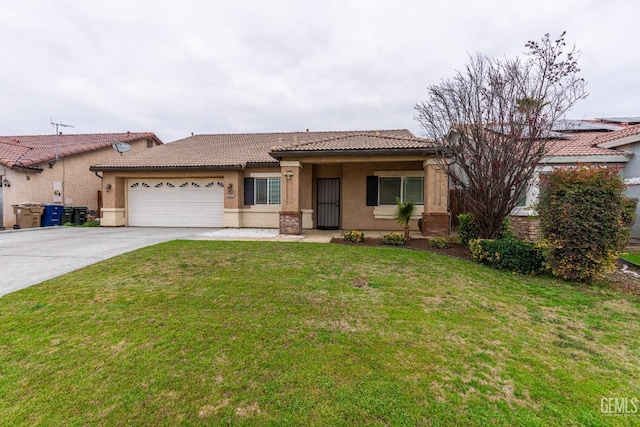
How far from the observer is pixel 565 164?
11000mm

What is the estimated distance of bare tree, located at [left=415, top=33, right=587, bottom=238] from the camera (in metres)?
6.93

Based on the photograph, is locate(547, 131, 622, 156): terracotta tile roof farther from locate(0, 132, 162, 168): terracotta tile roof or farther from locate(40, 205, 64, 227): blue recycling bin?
locate(0, 132, 162, 168): terracotta tile roof

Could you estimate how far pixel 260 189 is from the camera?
540 inches

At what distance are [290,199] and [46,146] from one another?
661 inches

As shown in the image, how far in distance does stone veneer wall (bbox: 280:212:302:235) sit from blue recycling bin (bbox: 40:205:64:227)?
11797 millimetres

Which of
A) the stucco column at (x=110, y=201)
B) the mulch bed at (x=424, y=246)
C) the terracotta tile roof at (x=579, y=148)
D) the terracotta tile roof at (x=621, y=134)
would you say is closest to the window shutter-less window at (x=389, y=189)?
the mulch bed at (x=424, y=246)

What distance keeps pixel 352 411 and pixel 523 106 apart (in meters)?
7.88

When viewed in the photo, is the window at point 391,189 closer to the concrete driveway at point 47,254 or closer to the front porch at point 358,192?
the front porch at point 358,192

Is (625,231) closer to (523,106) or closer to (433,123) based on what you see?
(523,106)

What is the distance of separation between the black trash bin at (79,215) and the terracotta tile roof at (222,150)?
2.71m

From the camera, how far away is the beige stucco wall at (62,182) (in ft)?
44.1

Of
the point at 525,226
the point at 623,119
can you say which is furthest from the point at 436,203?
the point at 623,119

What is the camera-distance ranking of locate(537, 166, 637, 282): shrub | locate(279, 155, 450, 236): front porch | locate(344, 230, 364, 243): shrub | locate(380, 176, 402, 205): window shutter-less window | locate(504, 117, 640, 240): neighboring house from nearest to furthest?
locate(537, 166, 637, 282): shrub → locate(344, 230, 364, 243): shrub → locate(504, 117, 640, 240): neighboring house → locate(279, 155, 450, 236): front porch → locate(380, 176, 402, 205): window shutter-less window

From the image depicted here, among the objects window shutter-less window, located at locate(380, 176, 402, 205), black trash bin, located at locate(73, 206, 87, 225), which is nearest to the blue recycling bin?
black trash bin, located at locate(73, 206, 87, 225)
